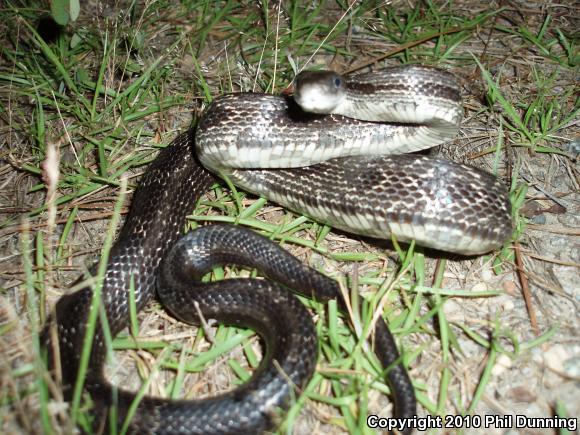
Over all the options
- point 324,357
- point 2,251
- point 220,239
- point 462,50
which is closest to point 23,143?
point 2,251

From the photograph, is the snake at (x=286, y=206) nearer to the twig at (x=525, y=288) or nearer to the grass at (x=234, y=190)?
the grass at (x=234, y=190)

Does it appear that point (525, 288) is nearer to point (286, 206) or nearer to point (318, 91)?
point (286, 206)

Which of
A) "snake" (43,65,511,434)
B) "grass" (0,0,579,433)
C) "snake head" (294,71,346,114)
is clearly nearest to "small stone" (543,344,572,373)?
"grass" (0,0,579,433)

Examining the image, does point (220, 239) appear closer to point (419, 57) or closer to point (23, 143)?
point (23, 143)

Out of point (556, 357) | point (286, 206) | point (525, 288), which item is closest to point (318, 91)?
point (286, 206)

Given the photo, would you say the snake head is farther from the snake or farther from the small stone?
the small stone

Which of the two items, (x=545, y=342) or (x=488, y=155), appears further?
(x=488, y=155)

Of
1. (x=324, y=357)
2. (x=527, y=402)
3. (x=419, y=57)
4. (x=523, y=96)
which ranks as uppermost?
(x=419, y=57)
